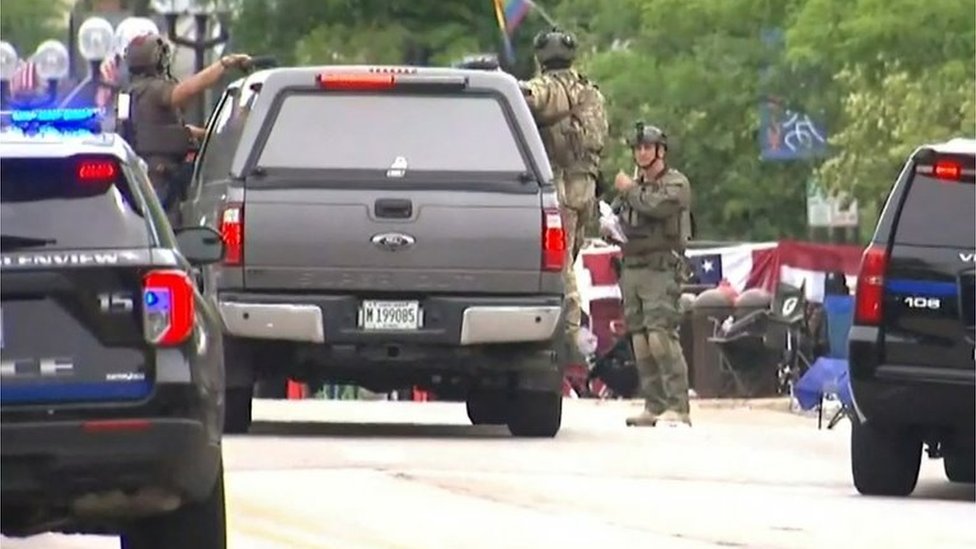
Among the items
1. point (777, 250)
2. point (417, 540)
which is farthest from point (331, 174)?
point (777, 250)

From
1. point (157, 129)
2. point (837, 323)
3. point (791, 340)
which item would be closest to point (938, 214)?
point (157, 129)

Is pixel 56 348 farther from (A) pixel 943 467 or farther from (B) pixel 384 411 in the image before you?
(B) pixel 384 411

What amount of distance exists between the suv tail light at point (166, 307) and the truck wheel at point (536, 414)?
7363 millimetres

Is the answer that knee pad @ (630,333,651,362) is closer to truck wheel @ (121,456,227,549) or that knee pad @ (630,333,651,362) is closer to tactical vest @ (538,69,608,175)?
tactical vest @ (538,69,608,175)

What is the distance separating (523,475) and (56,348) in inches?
216

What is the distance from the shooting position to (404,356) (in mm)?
16594

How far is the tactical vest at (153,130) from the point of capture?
58.7 ft

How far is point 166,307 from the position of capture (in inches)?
383

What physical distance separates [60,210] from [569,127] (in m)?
9.39

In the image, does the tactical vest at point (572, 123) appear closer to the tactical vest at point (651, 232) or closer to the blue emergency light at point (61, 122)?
the tactical vest at point (651, 232)

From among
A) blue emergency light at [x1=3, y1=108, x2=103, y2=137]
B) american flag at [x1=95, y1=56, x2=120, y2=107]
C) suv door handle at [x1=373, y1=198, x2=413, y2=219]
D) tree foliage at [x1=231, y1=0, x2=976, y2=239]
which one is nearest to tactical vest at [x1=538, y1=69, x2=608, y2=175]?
suv door handle at [x1=373, y1=198, x2=413, y2=219]

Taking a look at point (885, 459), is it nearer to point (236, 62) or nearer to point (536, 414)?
point (536, 414)

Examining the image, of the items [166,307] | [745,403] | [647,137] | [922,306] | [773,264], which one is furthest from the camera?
[773,264]

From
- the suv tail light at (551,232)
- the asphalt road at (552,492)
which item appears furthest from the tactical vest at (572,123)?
the suv tail light at (551,232)
